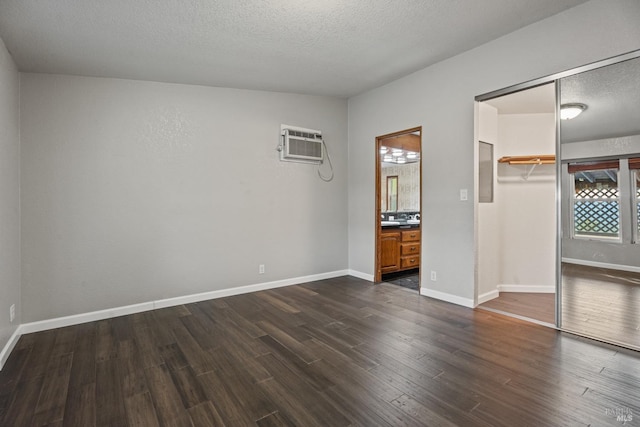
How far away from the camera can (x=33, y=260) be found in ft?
10.0

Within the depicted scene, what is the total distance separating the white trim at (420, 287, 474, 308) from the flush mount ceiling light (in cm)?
201

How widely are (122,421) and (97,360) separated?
943 millimetres

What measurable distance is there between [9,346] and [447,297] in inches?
166

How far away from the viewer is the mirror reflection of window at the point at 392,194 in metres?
7.14

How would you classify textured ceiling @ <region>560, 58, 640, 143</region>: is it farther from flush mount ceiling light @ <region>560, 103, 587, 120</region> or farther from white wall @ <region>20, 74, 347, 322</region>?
white wall @ <region>20, 74, 347, 322</region>

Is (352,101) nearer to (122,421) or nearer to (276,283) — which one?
(276,283)

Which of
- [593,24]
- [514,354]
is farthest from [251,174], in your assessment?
[593,24]

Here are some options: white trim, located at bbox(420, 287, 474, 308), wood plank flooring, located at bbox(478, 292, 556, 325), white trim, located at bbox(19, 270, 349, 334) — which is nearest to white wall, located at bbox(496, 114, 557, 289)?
wood plank flooring, located at bbox(478, 292, 556, 325)

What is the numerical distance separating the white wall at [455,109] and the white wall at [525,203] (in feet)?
2.81

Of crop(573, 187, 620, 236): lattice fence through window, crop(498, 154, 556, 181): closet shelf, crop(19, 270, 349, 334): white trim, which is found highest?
crop(498, 154, 556, 181): closet shelf

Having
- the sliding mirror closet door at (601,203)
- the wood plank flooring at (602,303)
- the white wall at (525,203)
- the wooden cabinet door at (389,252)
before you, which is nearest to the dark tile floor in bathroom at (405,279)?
the wooden cabinet door at (389,252)

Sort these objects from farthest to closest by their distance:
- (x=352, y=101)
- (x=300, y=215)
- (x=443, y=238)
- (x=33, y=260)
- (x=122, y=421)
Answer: (x=352, y=101) < (x=300, y=215) < (x=443, y=238) < (x=33, y=260) < (x=122, y=421)

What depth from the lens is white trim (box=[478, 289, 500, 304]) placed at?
3578mm

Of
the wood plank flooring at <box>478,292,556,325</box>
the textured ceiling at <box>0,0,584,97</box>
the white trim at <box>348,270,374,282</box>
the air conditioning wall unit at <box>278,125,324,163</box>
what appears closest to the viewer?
the textured ceiling at <box>0,0,584,97</box>
